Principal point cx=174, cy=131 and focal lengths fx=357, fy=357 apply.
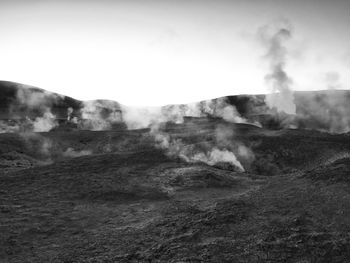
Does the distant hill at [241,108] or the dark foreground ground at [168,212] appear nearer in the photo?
the dark foreground ground at [168,212]

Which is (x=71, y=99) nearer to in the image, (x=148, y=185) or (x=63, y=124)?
(x=63, y=124)

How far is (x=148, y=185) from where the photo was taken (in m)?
28.2

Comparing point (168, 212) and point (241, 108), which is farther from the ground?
point (241, 108)

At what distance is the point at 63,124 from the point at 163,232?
165ft

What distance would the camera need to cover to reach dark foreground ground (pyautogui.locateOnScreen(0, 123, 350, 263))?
1662cm

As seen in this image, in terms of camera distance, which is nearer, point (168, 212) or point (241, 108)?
point (168, 212)

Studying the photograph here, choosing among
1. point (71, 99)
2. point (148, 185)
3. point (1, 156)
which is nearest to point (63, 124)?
point (71, 99)

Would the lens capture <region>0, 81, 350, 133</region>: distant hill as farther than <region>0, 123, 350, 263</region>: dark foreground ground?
Yes

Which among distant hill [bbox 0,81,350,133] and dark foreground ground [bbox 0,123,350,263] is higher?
distant hill [bbox 0,81,350,133]

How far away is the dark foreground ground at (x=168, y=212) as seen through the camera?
1662cm

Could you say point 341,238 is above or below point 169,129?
below

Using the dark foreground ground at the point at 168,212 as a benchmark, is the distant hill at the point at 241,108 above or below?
above

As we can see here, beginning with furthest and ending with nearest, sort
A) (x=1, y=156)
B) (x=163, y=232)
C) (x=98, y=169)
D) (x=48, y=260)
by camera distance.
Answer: (x=1, y=156)
(x=98, y=169)
(x=163, y=232)
(x=48, y=260)

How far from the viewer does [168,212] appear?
22141 mm
